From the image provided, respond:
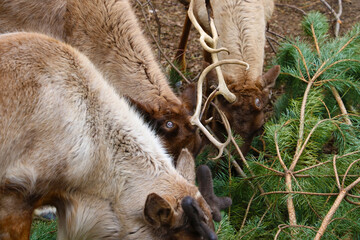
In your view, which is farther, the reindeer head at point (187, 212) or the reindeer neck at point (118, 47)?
the reindeer neck at point (118, 47)

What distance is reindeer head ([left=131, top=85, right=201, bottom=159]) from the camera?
4.54 m

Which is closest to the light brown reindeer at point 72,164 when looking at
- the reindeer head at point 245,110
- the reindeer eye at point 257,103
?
the reindeer head at point 245,110

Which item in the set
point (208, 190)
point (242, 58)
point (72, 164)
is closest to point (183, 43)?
point (242, 58)

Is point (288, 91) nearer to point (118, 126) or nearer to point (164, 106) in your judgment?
point (164, 106)

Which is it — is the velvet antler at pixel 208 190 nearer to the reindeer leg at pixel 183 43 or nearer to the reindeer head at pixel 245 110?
the reindeer head at pixel 245 110

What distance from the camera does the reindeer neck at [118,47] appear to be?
15.7ft

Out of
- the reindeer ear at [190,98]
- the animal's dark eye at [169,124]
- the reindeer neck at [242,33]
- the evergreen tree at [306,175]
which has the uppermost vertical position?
the reindeer neck at [242,33]

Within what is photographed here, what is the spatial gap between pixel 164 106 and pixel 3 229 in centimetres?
184

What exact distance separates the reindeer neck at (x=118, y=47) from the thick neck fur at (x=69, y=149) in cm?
119

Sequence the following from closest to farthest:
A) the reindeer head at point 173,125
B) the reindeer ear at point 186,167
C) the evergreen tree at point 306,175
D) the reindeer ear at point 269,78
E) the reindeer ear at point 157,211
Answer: the reindeer ear at point 157,211, the reindeer ear at point 186,167, the evergreen tree at point 306,175, the reindeer head at point 173,125, the reindeer ear at point 269,78

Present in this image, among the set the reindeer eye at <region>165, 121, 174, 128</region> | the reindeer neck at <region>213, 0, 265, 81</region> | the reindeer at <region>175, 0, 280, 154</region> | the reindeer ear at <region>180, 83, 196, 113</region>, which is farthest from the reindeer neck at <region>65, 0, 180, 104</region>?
the reindeer neck at <region>213, 0, 265, 81</region>

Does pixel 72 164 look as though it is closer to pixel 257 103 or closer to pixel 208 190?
pixel 208 190

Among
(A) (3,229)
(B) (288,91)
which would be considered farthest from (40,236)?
(B) (288,91)

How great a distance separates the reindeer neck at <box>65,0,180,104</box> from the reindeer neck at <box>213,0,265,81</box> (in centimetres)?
115
